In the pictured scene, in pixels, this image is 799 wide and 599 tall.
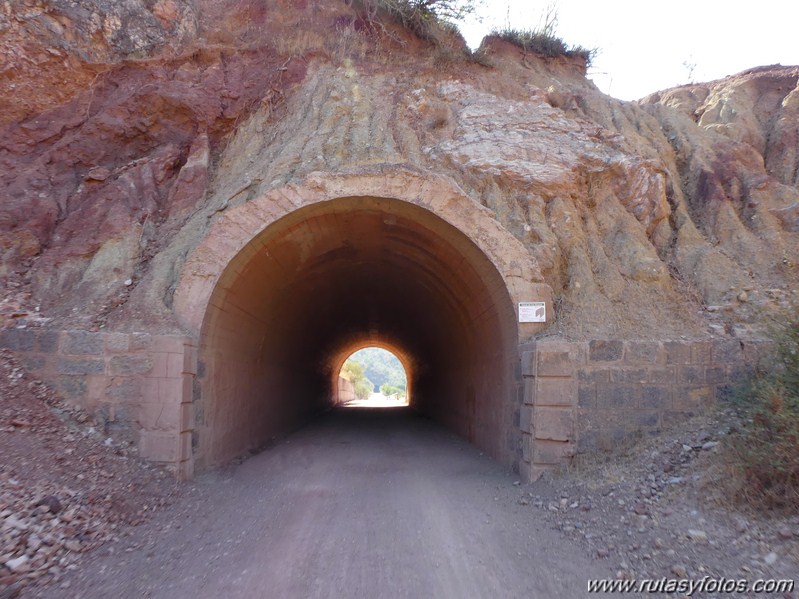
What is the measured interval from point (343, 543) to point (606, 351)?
3598 millimetres

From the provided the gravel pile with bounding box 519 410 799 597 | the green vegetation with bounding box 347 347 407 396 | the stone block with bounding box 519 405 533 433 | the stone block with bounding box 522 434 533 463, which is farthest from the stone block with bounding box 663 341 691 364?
the green vegetation with bounding box 347 347 407 396

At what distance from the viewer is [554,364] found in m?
6.29

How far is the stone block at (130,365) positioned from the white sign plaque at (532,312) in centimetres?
442

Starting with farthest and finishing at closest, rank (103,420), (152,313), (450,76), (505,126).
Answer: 1. (450,76)
2. (505,126)
3. (152,313)
4. (103,420)

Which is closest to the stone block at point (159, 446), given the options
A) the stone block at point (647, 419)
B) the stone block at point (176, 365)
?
the stone block at point (176, 365)

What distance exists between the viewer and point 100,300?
683 centimetres

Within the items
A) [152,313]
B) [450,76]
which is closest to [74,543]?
[152,313]

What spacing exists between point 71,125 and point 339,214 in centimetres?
450

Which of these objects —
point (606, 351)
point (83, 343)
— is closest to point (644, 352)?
point (606, 351)

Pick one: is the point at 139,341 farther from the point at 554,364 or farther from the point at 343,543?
the point at 554,364

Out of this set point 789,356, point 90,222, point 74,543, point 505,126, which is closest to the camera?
point 74,543

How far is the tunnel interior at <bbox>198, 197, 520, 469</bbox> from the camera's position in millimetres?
7312

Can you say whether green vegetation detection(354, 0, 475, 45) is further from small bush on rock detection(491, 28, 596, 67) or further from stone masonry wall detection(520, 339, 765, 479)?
stone masonry wall detection(520, 339, 765, 479)

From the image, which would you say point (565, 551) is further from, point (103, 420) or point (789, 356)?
point (103, 420)
